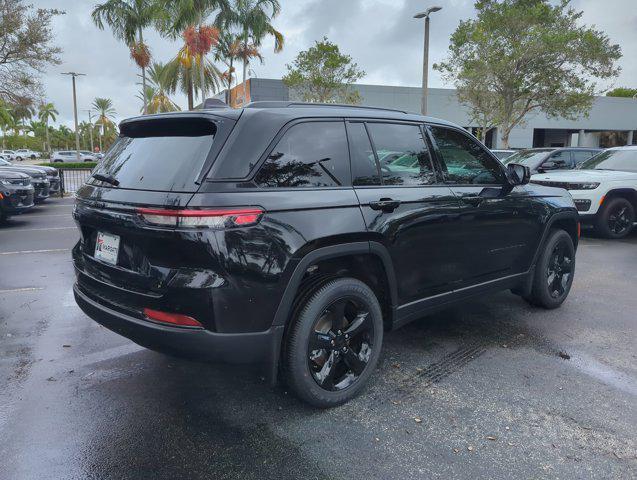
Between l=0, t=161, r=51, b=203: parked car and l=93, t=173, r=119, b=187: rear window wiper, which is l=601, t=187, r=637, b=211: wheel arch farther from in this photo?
l=0, t=161, r=51, b=203: parked car

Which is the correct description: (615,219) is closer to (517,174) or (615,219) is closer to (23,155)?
(517,174)

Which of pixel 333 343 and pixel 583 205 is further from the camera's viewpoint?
pixel 583 205

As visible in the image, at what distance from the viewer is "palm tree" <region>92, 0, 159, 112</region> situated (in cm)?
2578

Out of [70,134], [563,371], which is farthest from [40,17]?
[70,134]

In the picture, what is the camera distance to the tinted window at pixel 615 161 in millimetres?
9523

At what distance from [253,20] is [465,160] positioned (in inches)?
923

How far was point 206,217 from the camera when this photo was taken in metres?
2.49

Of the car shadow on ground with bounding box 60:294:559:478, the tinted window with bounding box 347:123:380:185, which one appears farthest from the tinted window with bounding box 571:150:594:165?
the tinted window with bounding box 347:123:380:185

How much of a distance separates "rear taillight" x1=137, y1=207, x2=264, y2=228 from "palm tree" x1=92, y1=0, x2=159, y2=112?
85.9 ft

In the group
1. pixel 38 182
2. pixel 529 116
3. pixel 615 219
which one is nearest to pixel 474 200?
pixel 615 219

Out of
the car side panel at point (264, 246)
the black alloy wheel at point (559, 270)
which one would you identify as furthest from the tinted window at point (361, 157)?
the black alloy wheel at point (559, 270)

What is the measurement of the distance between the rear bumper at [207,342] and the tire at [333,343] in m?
0.15

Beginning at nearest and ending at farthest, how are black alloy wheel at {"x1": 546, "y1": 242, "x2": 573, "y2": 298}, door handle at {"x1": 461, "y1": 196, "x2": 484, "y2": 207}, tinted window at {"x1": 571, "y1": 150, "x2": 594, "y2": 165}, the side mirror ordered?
door handle at {"x1": 461, "y1": 196, "x2": 484, "y2": 207} → the side mirror → black alloy wheel at {"x1": 546, "y1": 242, "x2": 573, "y2": 298} → tinted window at {"x1": 571, "y1": 150, "x2": 594, "y2": 165}

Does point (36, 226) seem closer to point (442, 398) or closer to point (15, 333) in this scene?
point (15, 333)
